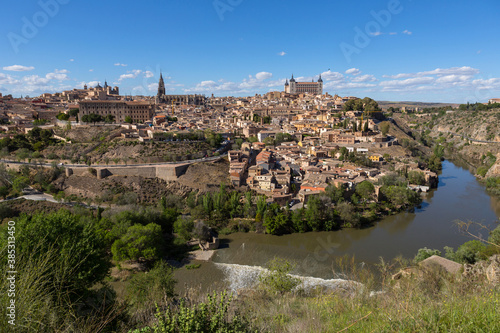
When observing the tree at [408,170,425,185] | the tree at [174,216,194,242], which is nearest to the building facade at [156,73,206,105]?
the tree at [408,170,425,185]

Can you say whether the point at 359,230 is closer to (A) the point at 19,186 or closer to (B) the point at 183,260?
(B) the point at 183,260

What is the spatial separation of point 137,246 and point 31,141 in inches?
820

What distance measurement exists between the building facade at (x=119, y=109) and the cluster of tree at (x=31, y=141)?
7.36 m

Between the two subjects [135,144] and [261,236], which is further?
[135,144]

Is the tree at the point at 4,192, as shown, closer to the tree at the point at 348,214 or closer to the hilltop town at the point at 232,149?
the hilltop town at the point at 232,149

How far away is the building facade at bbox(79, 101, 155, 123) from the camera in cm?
3422

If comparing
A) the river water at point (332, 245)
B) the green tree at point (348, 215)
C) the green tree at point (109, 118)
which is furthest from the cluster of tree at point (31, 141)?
the green tree at point (348, 215)

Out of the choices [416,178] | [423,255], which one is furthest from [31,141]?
[416,178]

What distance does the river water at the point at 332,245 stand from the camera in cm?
1130

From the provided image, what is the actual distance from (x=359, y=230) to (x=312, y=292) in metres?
8.13

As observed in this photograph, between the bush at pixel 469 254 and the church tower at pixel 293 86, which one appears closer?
the bush at pixel 469 254

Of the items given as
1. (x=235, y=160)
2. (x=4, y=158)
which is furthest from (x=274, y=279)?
(x=4, y=158)

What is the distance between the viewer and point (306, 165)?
76.5ft

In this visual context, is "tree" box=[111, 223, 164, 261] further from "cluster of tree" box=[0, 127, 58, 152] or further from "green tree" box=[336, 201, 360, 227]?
"cluster of tree" box=[0, 127, 58, 152]
